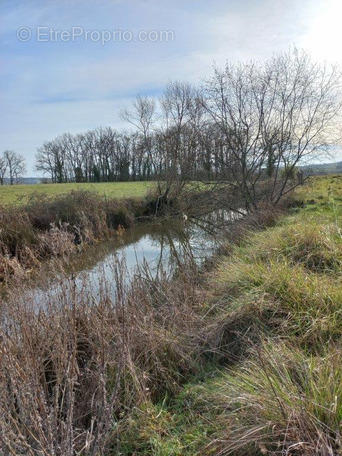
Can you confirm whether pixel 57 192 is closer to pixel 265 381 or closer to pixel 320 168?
pixel 320 168

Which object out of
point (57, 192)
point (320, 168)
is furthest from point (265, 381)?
point (57, 192)

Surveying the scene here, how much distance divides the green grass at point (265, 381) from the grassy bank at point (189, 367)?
11 mm

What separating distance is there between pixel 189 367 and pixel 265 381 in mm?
1235

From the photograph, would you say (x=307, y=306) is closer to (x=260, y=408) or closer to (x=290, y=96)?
(x=260, y=408)

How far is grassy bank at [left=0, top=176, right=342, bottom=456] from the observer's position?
2.08 meters

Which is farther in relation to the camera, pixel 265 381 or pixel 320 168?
pixel 320 168

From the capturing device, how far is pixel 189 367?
347 centimetres

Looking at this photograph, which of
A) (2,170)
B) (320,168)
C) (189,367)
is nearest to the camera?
(189,367)

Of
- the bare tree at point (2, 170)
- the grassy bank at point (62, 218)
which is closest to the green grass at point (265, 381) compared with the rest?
the grassy bank at point (62, 218)

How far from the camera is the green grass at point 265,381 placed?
2053mm

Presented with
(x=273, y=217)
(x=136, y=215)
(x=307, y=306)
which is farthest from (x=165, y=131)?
(x=307, y=306)

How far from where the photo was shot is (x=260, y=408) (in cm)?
217

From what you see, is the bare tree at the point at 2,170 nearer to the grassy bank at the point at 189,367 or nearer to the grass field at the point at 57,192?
the grass field at the point at 57,192

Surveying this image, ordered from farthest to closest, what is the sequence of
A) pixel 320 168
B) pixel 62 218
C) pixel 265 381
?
pixel 62 218 → pixel 320 168 → pixel 265 381
